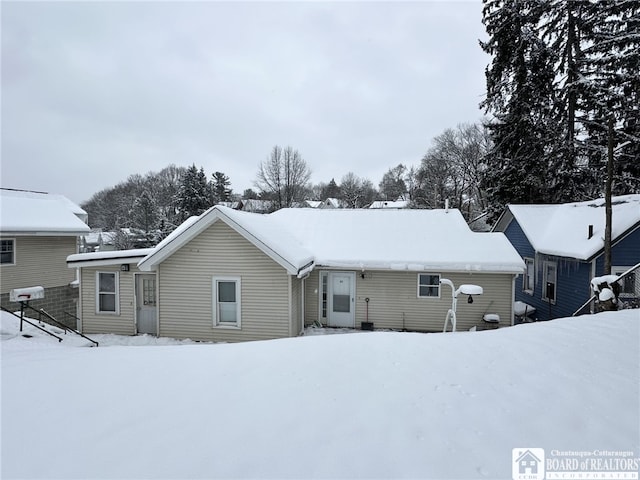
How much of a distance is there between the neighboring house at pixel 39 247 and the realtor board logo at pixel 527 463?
1790 centimetres

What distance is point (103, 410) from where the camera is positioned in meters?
3.36

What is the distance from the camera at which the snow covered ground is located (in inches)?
100

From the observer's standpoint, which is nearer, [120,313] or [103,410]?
[103,410]

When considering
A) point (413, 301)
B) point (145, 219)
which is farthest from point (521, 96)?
point (145, 219)

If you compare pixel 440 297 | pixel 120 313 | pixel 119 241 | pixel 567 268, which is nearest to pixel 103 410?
pixel 120 313

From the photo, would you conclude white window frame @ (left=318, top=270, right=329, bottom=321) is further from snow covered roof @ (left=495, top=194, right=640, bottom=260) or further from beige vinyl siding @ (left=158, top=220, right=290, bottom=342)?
snow covered roof @ (left=495, top=194, right=640, bottom=260)

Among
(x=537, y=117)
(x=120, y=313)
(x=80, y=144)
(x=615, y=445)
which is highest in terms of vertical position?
(x=80, y=144)

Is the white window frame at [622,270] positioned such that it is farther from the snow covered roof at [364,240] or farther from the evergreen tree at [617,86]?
the evergreen tree at [617,86]

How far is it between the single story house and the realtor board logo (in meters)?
7.37

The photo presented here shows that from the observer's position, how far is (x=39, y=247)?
48.9 ft

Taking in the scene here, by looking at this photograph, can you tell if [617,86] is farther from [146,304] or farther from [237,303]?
[146,304]

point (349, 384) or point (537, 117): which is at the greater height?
point (537, 117)

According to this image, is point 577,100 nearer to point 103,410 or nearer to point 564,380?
point 564,380

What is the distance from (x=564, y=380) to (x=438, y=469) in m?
2.57
